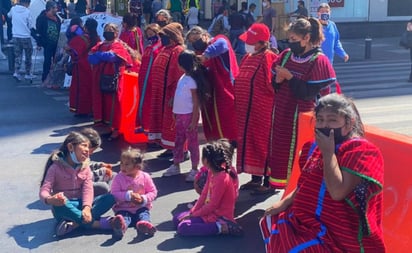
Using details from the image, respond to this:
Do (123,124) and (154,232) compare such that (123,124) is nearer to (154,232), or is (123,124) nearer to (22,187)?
(22,187)

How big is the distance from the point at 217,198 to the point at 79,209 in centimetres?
119

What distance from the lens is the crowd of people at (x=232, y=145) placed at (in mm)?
3564

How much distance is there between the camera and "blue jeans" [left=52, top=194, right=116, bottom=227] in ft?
17.8

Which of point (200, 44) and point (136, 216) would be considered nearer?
point (136, 216)

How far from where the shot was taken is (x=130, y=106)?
8.77 metres

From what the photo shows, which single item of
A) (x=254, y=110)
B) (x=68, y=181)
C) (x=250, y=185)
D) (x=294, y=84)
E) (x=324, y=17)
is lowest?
(x=250, y=185)

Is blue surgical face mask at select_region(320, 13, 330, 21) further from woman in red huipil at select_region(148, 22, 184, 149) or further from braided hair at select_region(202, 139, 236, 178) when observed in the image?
braided hair at select_region(202, 139, 236, 178)

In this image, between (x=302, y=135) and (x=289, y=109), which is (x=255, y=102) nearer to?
→ (x=289, y=109)

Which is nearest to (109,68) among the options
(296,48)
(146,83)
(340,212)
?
(146,83)

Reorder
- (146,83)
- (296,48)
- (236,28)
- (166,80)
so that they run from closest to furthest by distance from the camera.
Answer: (296,48) → (166,80) → (146,83) → (236,28)

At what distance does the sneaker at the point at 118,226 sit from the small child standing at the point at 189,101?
1629mm

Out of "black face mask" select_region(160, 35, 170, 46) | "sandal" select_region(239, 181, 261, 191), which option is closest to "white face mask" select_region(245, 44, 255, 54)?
"sandal" select_region(239, 181, 261, 191)

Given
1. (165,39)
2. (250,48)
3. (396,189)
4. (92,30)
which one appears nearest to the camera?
(396,189)

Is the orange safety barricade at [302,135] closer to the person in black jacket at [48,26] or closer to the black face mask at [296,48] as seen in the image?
the black face mask at [296,48]
